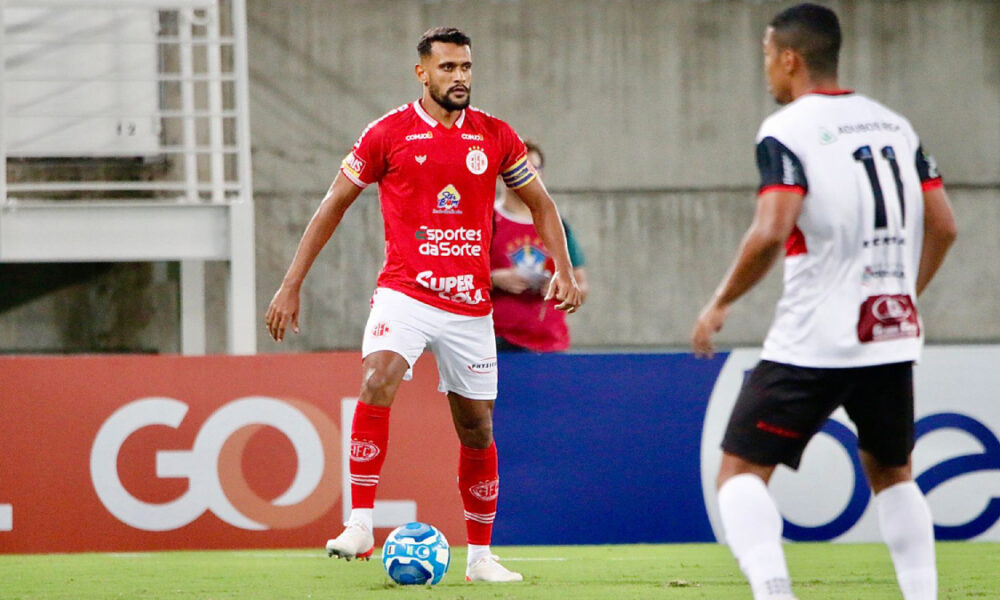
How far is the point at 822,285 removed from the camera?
3887 millimetres

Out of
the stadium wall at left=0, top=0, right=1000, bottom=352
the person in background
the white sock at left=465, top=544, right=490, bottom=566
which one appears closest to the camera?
the white sock at left=465, top=544, right=490, bottom=566

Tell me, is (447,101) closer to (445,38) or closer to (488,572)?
(445,38)

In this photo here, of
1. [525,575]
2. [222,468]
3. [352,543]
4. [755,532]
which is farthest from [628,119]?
[755,532]

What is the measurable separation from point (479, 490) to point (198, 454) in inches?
88.3

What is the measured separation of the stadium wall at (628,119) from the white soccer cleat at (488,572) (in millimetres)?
7027

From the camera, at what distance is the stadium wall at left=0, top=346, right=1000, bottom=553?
754 centimetres

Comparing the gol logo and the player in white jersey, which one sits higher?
the player in white jersey

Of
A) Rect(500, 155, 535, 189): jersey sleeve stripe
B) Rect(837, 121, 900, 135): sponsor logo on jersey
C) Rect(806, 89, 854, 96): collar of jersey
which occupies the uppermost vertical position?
Rect(806, 89, 854, 96): collar of jersey

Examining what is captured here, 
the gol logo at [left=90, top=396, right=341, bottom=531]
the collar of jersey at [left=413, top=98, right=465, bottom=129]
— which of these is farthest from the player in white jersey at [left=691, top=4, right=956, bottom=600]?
the gol logo at [left=90, top=396, right=341, bottom=531]

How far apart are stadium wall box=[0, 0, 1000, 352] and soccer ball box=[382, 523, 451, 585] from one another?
285 inches

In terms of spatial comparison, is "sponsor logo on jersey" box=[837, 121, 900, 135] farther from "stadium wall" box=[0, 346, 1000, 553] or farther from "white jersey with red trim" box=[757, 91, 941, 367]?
"stadium wall" box=[0, 346, 1000, 553]

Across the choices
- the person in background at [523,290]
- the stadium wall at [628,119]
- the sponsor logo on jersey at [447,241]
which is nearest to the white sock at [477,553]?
the sponsor logo on jersey at [447,241]

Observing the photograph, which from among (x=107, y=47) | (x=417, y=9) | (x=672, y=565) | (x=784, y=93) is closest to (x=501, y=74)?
(x=417, y=9)

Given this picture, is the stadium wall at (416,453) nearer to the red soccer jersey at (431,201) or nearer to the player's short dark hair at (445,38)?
the red soccer jersey at (431,201)
